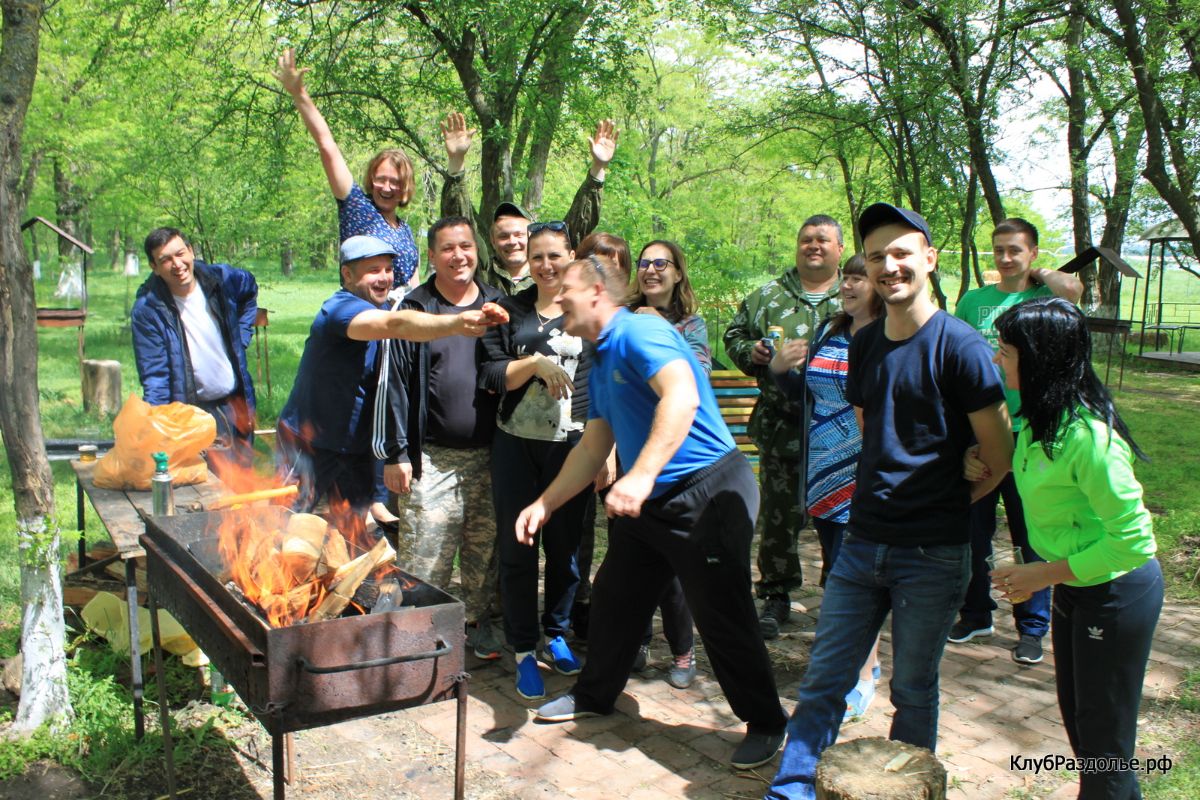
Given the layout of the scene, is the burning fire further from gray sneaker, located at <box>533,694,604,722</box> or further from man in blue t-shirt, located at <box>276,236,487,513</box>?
gray sneaker, located at <box>533,694,604,722</box>

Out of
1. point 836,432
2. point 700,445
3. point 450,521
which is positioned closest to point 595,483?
point 450,521

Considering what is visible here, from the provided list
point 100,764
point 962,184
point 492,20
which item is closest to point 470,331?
point 100,764

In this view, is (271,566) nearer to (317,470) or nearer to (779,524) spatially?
(317,470)

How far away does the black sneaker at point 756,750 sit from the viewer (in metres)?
3.59

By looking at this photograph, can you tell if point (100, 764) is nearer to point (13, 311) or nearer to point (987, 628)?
point (13, 311)

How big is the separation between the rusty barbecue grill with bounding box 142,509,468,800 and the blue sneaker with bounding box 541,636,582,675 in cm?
147

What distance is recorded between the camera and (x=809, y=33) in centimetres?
1199

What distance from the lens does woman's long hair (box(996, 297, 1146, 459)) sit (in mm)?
2662

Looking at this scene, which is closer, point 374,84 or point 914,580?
point 914,580

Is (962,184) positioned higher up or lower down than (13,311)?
higher up

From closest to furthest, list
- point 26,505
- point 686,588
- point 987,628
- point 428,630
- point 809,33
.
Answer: point 428,630 < point 686,588 < point 26,505 < point 987,628 < point 809,33

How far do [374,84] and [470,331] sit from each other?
276 inches

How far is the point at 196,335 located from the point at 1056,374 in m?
4.56

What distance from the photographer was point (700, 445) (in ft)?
11.4
